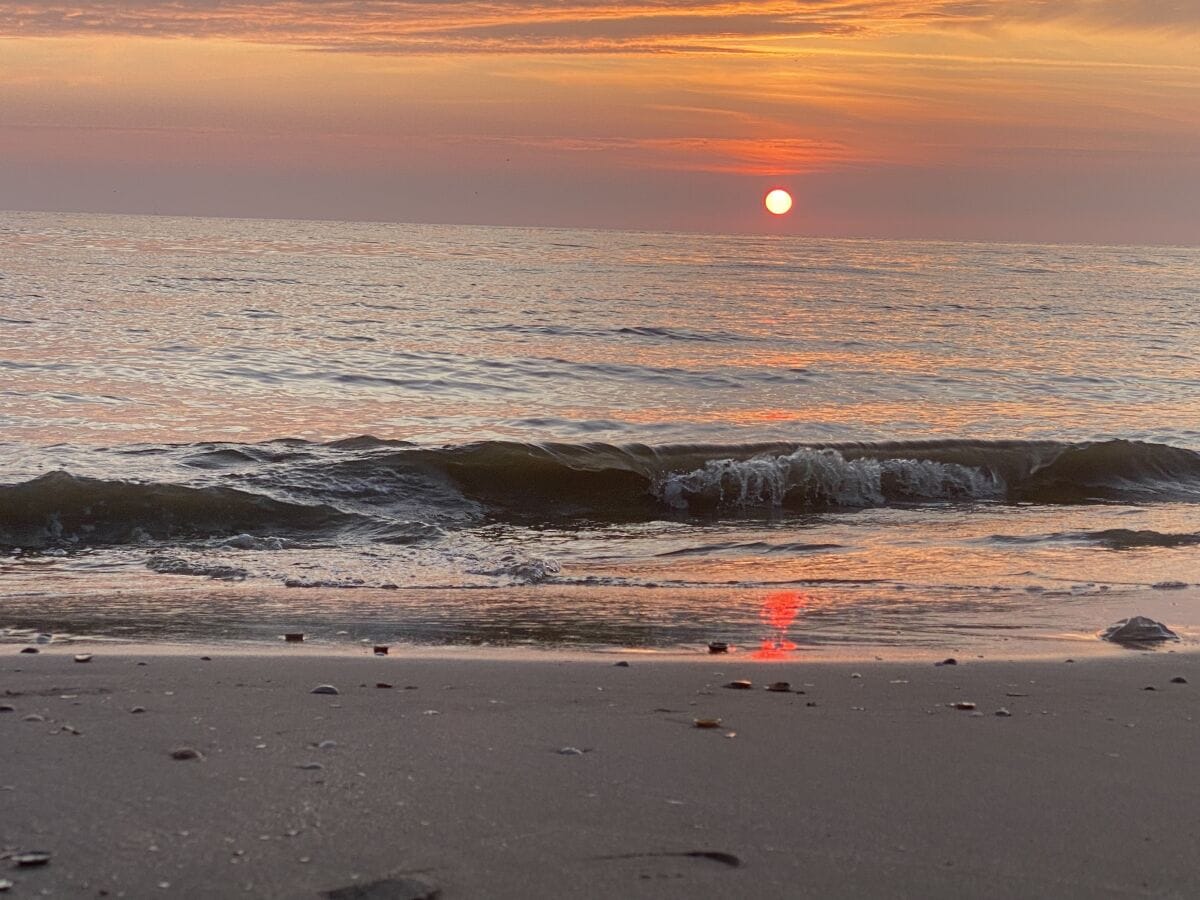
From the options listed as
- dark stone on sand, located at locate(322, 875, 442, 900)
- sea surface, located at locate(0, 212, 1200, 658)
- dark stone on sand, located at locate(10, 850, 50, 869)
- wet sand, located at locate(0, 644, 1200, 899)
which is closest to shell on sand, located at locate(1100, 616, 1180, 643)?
sea surface, located at locate(0, 212, 1200, 658)

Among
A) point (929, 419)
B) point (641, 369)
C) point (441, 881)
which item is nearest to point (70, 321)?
point (641, 369)

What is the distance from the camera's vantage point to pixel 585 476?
1383 cm

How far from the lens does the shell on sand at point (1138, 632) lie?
6277mm

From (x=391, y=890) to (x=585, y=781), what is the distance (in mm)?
963

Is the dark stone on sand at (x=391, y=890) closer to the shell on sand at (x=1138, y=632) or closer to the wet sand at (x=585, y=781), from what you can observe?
the wet sand at (x=585, y=781)

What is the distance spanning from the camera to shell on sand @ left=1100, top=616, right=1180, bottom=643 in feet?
20.6

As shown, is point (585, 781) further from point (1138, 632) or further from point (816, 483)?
point (816, 483)

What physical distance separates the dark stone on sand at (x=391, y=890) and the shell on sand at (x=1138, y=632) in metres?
4.48

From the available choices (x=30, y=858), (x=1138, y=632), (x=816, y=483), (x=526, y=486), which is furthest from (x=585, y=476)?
(x=30, y=858)

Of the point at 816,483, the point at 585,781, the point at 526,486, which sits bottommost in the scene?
the point at 816,483

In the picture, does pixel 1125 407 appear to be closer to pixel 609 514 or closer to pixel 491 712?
pixel 609 514

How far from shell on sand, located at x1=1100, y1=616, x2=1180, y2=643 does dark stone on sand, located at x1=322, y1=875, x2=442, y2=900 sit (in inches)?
177

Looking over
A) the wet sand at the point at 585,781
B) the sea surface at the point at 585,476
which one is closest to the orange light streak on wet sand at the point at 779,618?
the sea surface at the point at 585,476

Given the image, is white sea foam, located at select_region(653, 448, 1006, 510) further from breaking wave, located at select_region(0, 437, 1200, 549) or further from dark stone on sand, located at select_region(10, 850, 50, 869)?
dark stone on sand, located at select_region(10, 850, 50, 869)
